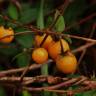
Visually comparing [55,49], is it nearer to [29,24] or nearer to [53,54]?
[53,54]

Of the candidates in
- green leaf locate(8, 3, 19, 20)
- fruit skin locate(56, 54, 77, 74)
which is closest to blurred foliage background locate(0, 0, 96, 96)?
green leaf locate(8, 3, 19, 20)

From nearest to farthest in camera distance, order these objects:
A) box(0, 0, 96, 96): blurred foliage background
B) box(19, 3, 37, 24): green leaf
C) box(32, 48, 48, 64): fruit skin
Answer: box(32, 48, 48, 64): fruit skin → box(0, 0, 96, 96): blurred foliage background → box(19, 3, 37, 24): green leaf

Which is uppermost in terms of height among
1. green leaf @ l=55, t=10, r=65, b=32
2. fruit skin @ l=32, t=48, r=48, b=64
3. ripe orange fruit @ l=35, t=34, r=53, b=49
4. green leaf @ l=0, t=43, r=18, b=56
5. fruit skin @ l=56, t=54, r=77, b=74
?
green leaf @ l=0, t=43, r=18, b=56

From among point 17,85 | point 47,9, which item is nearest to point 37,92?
point 17,85

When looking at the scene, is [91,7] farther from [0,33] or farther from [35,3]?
[0,33]

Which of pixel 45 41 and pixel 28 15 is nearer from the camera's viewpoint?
pixel 45 41

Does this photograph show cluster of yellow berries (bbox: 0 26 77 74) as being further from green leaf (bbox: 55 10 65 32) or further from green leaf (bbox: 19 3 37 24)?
green leaf (bbox: 19 3 37 24)

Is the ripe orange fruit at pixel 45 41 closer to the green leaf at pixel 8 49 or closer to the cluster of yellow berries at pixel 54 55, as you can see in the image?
the cluster of yellow berries at pixel 54 55

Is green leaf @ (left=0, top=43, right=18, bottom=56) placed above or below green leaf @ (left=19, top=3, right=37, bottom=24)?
below

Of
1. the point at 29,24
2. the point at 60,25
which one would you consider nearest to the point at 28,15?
the point at 29,24

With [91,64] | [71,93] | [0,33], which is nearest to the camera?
[71,93]

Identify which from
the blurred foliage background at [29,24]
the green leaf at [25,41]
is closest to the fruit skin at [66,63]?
the blurred foliage background at [29,24]
